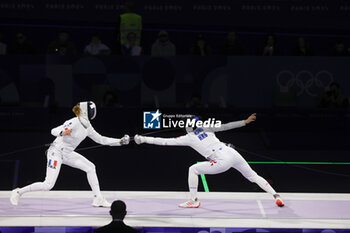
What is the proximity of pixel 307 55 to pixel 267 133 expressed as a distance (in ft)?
6.75

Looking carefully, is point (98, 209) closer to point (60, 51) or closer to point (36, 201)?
point (36, 201)

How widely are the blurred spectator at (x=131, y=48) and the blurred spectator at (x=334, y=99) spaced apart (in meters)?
3.74

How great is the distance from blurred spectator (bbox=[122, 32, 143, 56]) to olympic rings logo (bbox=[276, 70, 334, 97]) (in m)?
2.82

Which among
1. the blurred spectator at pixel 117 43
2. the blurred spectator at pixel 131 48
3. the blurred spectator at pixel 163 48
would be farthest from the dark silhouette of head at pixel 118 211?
the blurred spectator at pixel 117 43

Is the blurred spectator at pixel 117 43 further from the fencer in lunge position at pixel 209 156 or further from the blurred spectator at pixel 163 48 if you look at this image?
the fencer in lunge position at pixel 209 156

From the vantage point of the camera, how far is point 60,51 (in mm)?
12617

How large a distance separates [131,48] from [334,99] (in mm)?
4054

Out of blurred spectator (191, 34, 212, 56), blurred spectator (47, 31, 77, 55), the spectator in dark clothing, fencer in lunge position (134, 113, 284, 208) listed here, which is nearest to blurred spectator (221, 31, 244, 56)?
blurred spectator (191, 34, 212, 56)

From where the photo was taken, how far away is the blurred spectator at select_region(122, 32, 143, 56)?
12953 millimetres

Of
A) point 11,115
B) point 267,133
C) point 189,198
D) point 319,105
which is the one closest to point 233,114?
point 267,133

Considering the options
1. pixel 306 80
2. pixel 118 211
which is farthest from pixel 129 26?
pixel 118 211

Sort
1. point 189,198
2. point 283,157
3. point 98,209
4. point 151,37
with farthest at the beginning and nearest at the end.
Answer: point 151,37
point 283,157
point 189,198
point 98,209

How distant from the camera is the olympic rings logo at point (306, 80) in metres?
13.0

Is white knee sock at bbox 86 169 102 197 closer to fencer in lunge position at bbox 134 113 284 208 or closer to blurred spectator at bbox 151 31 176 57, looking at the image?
fencer in lunge position at bbox 134 113 284 208
